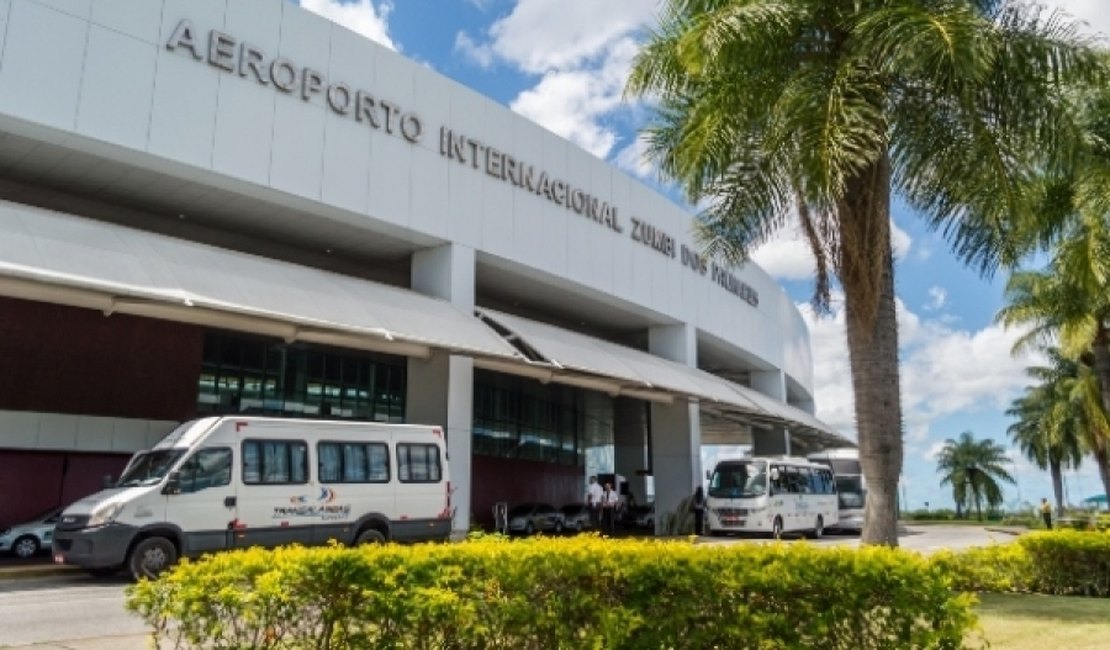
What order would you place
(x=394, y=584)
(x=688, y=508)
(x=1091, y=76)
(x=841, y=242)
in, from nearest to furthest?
(x=394, y=584)
(x=1091, y=76)
(x=841, y=242)
(x=688, y=508)

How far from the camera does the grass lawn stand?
7883 mm

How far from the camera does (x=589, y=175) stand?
1070 inches

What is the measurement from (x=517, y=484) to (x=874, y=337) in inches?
840

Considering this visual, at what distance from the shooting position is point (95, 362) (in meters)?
20.5

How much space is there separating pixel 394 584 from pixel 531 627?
0.96 meters

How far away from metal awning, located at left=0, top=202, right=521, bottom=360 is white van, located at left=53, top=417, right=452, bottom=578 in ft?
6.77

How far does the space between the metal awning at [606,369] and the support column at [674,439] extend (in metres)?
1.18

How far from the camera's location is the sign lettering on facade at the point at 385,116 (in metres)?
17.5

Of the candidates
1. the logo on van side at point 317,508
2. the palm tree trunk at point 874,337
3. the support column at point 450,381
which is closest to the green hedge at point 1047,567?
the palm tree trunk at point 874,337

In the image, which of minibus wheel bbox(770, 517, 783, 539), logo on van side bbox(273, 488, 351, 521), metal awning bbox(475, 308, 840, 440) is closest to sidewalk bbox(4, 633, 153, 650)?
logo on van side bbox(273, 488, 351, 521)

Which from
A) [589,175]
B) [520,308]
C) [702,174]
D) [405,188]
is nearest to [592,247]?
[589,175]

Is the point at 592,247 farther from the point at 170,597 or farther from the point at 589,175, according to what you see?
the point at 170,597

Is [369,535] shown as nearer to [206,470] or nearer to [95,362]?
[206,470]

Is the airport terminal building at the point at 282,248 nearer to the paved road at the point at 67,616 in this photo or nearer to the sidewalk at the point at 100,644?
the paved road at the point at 67,616
